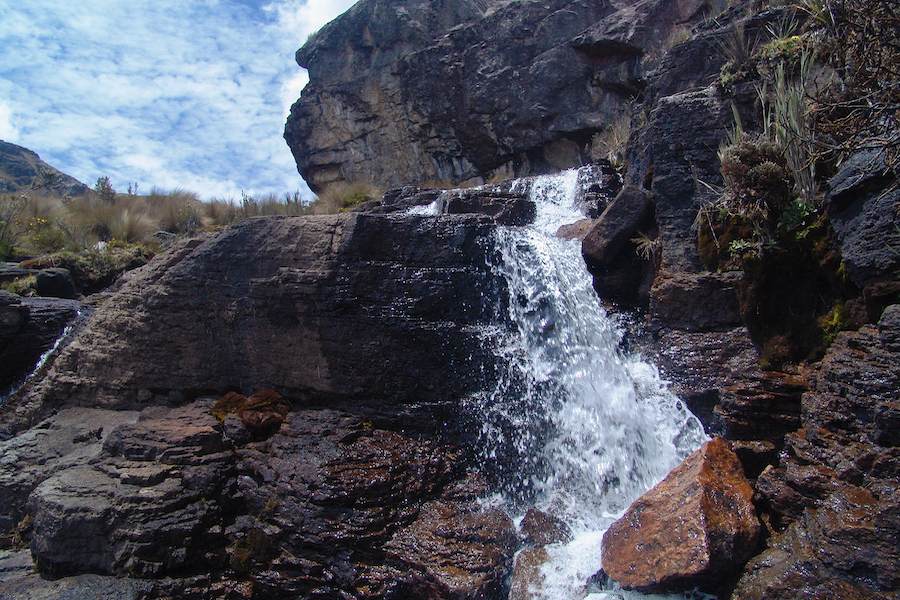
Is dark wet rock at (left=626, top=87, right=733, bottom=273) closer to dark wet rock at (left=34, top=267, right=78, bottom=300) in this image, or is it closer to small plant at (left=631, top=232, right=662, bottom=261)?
small plant at (left=631, top=232, right=662, bottom=261)

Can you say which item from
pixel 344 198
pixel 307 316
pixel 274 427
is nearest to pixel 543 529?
pixel 274 427

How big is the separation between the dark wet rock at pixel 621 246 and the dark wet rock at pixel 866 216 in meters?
2.85

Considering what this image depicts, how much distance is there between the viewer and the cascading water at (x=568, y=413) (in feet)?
20.0

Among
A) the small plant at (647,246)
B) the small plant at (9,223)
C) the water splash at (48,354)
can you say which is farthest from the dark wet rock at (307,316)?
the small plant at (9,223)

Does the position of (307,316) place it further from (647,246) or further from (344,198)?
(344,198)

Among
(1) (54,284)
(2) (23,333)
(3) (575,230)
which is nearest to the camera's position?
(3) (575,230)

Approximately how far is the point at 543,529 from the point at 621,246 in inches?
151

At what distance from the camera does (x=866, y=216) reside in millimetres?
4727

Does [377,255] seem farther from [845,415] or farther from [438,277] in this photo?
[845,415]

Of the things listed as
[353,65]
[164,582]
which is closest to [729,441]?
[164,582]

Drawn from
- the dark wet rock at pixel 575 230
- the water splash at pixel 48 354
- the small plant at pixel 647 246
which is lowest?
the water splash at pixel 48 354

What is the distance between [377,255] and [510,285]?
1.74 metres

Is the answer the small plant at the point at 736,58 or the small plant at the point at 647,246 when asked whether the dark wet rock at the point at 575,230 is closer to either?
the small plant at the point at 647,246

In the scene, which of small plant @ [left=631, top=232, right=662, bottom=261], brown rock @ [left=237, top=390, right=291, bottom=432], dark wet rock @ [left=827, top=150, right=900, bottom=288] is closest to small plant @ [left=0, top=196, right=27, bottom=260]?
brown rock @ [left=237, top=390, right=291, bottom=432]
